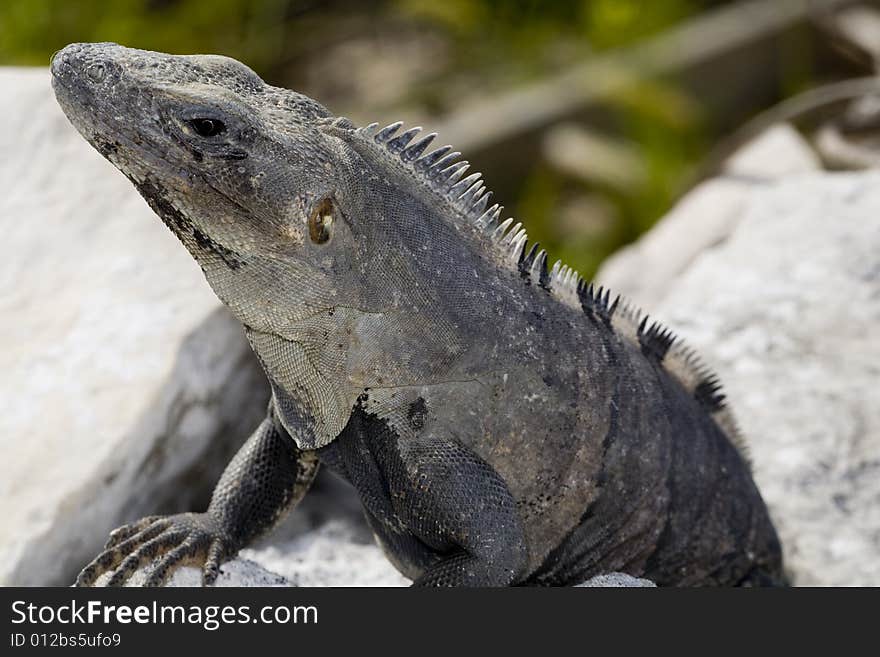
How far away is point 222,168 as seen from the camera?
9.20 ft

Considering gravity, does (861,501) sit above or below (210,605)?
below

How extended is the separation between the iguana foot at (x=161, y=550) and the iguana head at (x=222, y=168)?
2.61ft

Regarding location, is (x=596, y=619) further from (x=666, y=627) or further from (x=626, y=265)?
(x=626, y=265)

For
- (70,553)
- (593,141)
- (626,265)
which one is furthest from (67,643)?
(593,141)

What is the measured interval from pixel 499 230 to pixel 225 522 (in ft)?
3.86

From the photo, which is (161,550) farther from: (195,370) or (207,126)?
(207,126)

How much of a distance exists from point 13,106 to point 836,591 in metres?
3.92

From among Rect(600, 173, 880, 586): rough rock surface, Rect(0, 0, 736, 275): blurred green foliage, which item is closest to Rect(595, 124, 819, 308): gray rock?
Rect(600, 173, 880, 586): rough rock surface

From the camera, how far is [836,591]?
130 inches

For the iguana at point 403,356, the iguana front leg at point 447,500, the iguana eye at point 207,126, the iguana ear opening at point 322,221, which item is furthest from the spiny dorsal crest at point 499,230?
the iguana front leg at point 447,500

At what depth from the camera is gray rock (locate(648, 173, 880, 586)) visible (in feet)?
14.4

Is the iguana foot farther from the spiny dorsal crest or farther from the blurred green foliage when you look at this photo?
the blurred green foliage

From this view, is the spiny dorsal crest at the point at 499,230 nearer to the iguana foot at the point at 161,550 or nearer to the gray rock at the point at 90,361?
the iguana foot at the point at 161,550

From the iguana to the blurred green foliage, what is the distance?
436cm
